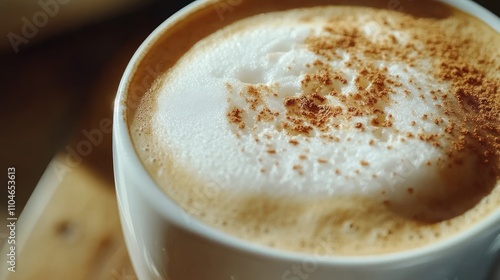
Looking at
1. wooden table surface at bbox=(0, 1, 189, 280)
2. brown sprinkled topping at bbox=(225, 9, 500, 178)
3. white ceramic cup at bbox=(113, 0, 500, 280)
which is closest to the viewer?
white ceramic cup at bbox=(113, 0, 500, 280)

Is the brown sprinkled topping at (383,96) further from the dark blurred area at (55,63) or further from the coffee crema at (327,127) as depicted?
the dark blurred area at (55,63)

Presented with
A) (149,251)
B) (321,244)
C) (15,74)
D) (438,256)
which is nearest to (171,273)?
(149,251)

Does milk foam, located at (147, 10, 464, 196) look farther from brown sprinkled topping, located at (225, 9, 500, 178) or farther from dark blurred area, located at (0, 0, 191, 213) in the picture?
dark blurred area, located at (0, 0, 191, 213)

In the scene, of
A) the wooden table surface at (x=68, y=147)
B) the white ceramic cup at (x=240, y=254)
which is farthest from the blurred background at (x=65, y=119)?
the white ceramic cup at (x=240, y=254)

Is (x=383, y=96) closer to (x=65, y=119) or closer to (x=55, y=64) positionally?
(x=65, y=119)

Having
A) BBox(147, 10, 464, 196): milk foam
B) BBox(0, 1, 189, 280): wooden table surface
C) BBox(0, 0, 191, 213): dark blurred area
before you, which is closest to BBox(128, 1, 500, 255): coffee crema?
BBox(147, 10, 464, 196): milk foam

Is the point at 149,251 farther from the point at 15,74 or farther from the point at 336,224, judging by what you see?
the point at 15,74

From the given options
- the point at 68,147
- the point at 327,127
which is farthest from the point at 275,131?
the point at 68,147
